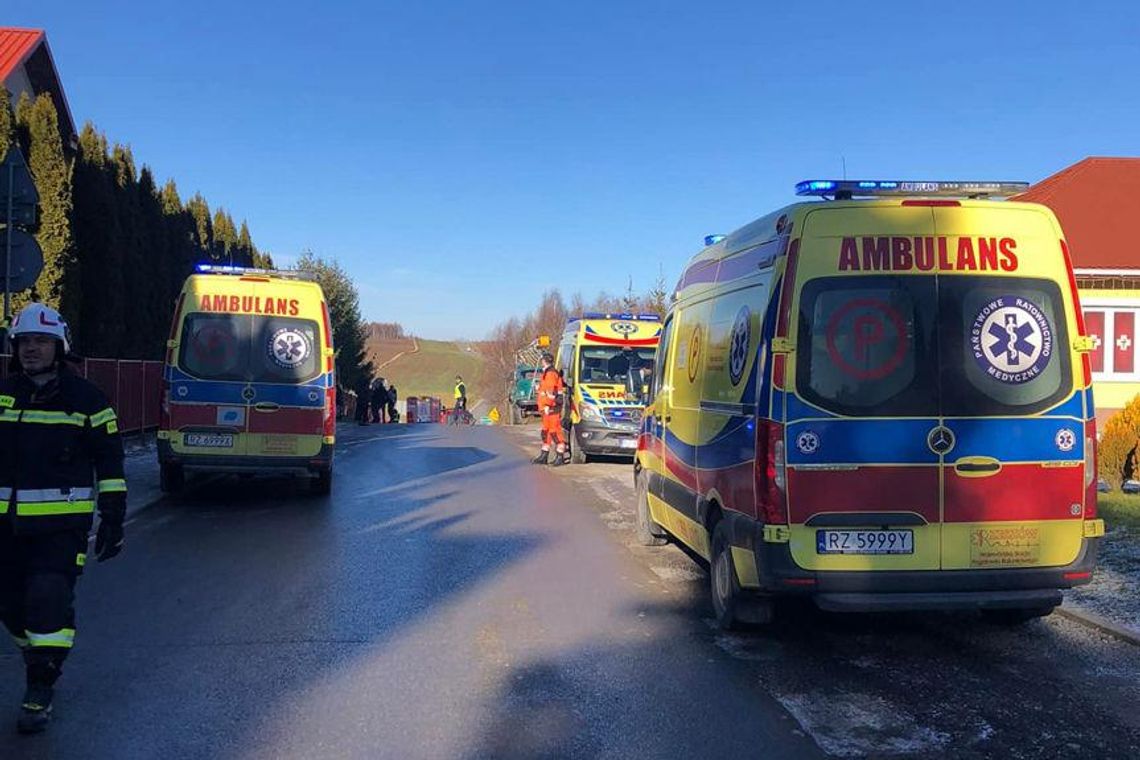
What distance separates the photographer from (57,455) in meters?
4.41

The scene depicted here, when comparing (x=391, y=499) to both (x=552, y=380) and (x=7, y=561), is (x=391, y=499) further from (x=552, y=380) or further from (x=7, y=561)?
(x=7, y=561)

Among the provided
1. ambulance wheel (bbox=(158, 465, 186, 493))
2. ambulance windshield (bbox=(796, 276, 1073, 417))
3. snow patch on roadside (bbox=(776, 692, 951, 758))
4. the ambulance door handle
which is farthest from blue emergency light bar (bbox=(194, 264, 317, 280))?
snow patch on roadside (bbox=(776, 692, 951, 758))

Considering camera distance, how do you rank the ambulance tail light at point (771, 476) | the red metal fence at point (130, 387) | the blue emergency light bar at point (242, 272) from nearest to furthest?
1. the ambulance tail light at point (771, 476)
2. the blue emergency light bar at point (242, 272)
3. the red metal fence at point (130, 387)

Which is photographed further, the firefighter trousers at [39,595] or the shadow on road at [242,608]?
the shadow on road at [242,608]

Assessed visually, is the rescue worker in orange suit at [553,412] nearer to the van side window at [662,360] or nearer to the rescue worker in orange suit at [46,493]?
the van side window at [662,360]

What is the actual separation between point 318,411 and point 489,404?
236 ft

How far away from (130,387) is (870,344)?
627 inches

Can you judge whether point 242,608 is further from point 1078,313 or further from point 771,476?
point 1078,313

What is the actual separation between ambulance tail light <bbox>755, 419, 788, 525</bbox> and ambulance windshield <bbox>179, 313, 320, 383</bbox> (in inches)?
277

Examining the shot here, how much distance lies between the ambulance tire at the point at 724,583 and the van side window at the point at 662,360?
87.7 inches

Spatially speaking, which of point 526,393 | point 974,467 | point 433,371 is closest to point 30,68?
point 526,393

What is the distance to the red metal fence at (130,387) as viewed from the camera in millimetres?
16125

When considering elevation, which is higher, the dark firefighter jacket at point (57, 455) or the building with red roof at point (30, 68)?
the building with red roof at point (30, 68)

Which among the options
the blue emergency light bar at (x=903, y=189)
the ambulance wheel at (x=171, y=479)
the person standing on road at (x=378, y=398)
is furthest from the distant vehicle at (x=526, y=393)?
the blue emergency light bar at (x=903, y=189)
